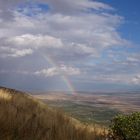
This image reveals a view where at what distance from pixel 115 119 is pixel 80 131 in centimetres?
213

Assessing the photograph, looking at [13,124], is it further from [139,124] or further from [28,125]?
[139,124]

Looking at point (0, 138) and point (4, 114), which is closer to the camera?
point (0, 138)

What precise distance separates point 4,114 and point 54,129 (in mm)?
2197

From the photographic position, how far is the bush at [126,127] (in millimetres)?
12930

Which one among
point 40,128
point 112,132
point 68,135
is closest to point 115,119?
point 112,132

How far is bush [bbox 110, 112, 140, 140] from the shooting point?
12.9 metres

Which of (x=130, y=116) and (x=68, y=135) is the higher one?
(x=130, y=116)

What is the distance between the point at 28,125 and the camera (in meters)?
13.9

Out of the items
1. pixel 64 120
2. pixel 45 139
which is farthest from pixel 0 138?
pixel 64 120

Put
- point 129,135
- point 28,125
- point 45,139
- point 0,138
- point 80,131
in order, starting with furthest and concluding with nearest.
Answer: point 80,131 → point 28,125 → point 129,135 → point 45,139 → point 0,138

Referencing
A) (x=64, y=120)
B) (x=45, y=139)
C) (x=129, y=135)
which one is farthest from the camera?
(x=64, y=120)

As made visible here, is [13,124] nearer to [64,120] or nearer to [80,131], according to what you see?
[80,131]

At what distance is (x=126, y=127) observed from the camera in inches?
526

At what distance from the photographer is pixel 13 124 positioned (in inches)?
523
